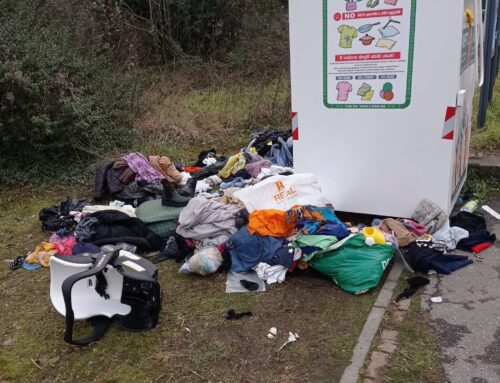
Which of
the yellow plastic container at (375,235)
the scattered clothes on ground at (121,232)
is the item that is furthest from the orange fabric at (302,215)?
the scattered clothes on ground at (121,232)

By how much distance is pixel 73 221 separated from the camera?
17.8 ft

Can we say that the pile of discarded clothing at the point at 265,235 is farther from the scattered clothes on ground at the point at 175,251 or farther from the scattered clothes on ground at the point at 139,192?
the scattered clothes on ground at the point at 139,192

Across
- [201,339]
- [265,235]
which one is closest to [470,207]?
[265,235]

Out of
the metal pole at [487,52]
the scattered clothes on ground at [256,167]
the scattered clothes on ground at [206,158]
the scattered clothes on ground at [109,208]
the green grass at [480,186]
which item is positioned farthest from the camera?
the scattered clothes on ground at [206,158]

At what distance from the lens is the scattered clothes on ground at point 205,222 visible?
4574 millimetres

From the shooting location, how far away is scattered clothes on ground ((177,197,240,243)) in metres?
4.57

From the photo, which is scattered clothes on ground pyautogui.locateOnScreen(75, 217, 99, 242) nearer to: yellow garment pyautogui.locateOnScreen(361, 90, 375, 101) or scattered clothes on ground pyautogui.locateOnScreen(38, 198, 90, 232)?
scattered clothes on ground pyautogui.locateOnScreen(38, 198, 90, 232)

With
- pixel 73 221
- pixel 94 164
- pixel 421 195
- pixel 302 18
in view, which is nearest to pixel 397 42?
pixel 302 18

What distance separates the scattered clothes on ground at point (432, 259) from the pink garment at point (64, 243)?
3168 mm

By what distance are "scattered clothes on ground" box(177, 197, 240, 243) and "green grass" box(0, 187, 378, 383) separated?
43 centimetres

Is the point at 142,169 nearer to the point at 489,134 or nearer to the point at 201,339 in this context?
the point at 201,339

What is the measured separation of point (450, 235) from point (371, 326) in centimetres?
151

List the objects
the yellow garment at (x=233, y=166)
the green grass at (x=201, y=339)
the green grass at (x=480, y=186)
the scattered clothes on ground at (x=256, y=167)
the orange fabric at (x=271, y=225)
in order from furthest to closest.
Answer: the yellow garment at (x=233, y=166) < the scattered clothes on ground at (x=256, y=167) < the green grass at (x=480, y=186) < the orange fabric at (x=271, y=225) < the green grass at (x=201, y=339)

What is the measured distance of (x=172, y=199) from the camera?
17.2 ft
